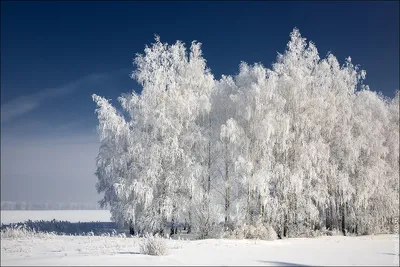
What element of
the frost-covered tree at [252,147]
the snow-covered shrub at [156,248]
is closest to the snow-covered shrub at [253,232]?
the frost-covered tree at [252,147]

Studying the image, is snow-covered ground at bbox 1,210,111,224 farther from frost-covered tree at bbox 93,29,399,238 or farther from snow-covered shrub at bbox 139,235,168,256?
snow-covered shrub at bbox 139,235,168,256

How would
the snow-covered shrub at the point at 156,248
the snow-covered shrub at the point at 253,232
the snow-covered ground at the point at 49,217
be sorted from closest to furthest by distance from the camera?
the snow-covered shrub at the point at 156,248, the snow-covered shrub at the point at 253,232, the snow-covered ground at the point at 49,217

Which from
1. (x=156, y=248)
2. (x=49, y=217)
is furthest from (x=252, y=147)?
(x=49, y=217)

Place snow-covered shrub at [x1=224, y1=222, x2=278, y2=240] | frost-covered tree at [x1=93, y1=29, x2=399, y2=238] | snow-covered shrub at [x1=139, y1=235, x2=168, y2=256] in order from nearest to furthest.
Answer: snow-covered shrub at [x1=139, y1=235, x2=168, y2=256] < snow-covered shrub at [x1=224, y1=222, x2=278, y2=240] < frost-covered tree at [x1=93, y1=29, x2=399, y2=238]

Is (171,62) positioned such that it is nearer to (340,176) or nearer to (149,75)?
(149,75)

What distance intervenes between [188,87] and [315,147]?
960cm

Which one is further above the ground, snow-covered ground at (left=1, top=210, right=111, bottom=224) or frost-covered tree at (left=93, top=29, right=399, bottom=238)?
frost-covered tree at (left=93, top=29, right=399, bottom=238)

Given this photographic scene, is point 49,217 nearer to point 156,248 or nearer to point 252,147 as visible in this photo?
point 252,147

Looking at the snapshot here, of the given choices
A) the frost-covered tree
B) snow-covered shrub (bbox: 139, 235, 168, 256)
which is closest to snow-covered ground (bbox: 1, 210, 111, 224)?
the frost-covered tree

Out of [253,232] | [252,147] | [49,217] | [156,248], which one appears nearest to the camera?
[156,248]

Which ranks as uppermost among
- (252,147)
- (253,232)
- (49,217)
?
(252,147)

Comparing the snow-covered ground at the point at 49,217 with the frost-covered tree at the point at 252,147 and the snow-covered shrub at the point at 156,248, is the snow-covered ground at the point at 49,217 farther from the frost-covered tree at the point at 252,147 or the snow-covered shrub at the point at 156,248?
the snow-covered shrub at the point at 156,248

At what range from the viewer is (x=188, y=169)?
24.0 meters

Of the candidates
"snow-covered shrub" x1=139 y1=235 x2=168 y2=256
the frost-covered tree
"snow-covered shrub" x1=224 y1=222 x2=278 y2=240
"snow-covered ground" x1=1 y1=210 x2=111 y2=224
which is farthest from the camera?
"snow-covered ground" x1=1 y1=210 x2=111 y2=224
